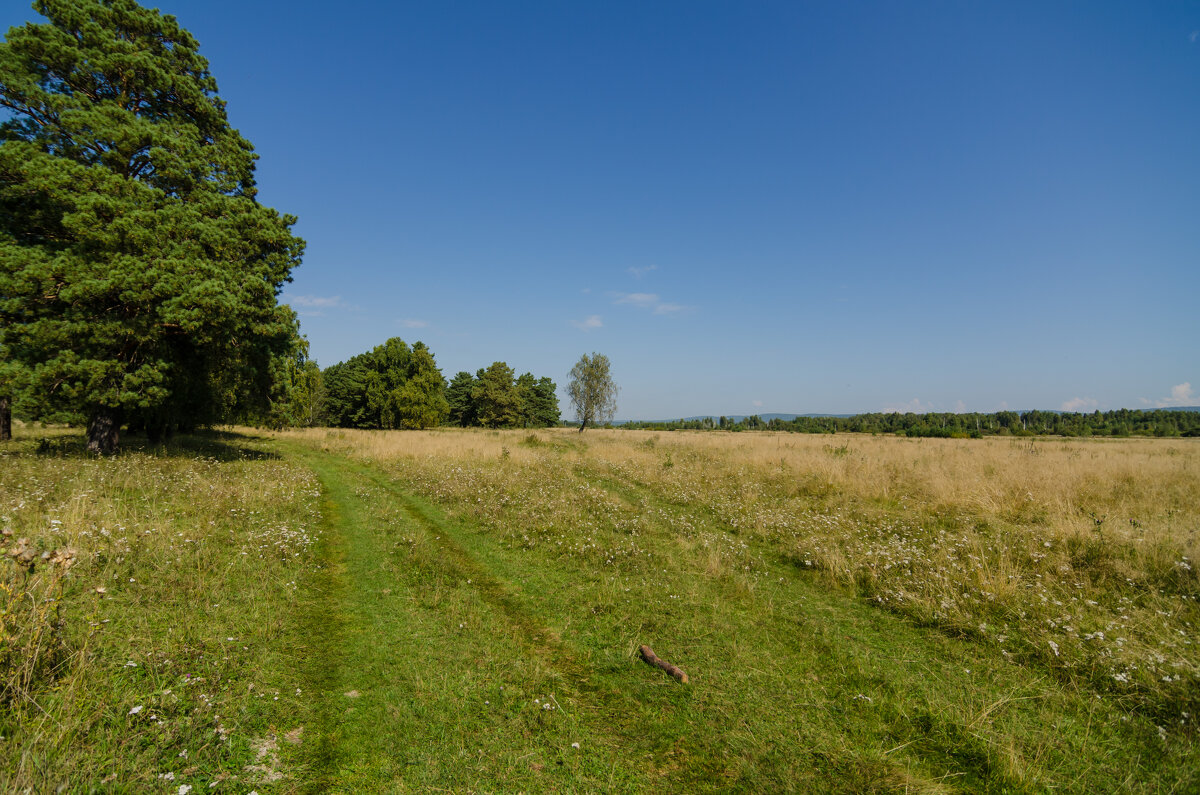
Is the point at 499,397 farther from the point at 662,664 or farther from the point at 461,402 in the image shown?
the point at 662,664

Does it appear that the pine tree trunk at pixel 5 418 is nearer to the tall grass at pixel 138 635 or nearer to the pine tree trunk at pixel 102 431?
the pine tree trunk at pixel 102 431

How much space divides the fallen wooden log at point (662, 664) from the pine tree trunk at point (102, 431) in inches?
858

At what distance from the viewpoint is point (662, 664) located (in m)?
5.75

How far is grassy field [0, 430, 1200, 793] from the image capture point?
13.1 feet

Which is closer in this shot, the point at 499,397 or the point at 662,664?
the point at 662,664

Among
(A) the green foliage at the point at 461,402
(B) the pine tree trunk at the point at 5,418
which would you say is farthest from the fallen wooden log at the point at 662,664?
(A) the green foliage at the point at 461,402

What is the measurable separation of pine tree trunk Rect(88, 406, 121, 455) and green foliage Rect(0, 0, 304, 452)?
5 centimetres

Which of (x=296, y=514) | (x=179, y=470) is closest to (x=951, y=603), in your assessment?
(x=296, y=514)

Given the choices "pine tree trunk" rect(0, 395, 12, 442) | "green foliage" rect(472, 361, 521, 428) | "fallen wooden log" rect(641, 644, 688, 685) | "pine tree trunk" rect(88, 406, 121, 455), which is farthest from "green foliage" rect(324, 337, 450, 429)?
"fallen wooden log" rect(641, 644, 688, 685)

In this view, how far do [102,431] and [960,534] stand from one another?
93.6ft

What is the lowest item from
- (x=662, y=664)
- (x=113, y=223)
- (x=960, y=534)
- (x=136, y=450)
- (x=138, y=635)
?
(x=662, y=664)

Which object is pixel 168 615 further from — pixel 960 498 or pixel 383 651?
pixel 960 498

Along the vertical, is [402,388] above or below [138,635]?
above

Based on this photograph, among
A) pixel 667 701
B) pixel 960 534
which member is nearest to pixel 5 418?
pixel 667 701
